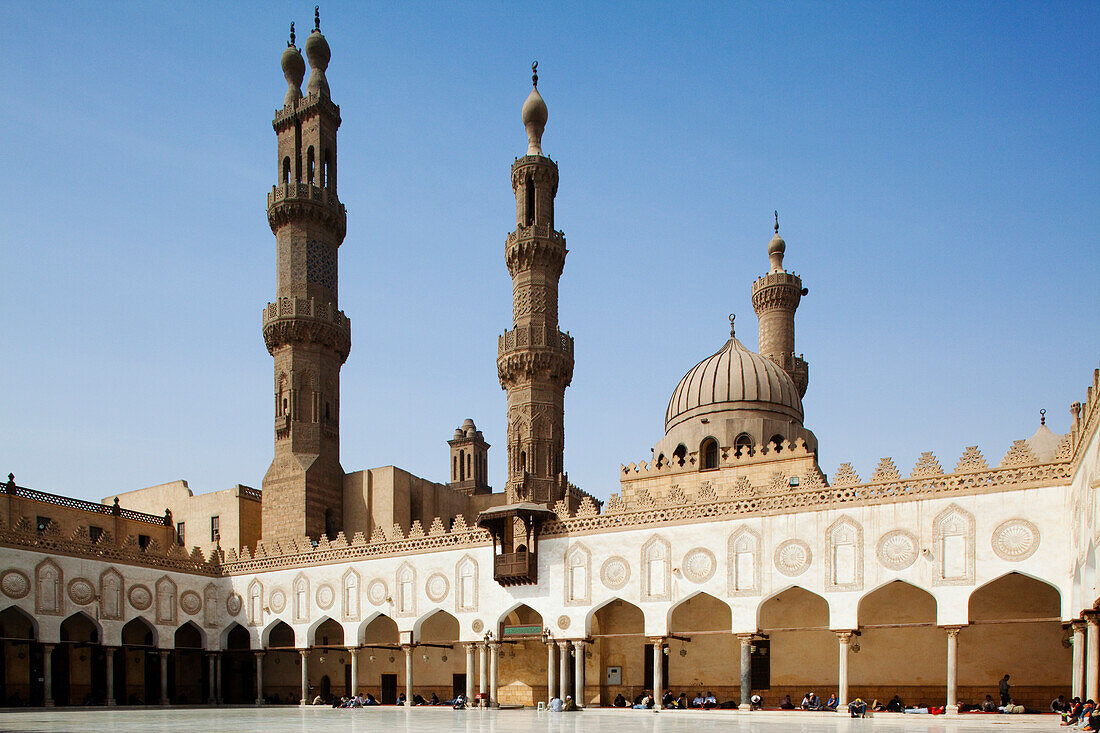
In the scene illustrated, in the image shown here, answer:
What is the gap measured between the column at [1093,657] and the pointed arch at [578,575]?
36.5 feet

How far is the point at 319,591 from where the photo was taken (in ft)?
94.7

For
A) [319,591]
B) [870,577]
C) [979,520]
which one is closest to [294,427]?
[319,591]

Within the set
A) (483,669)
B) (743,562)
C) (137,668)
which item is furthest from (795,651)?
(137,668)

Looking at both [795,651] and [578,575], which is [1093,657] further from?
[578,575]

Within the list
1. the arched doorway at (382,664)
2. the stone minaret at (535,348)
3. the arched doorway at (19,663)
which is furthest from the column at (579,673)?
the arched doorway at (19,663)

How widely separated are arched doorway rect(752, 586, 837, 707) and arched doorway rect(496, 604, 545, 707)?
5263 millimetres

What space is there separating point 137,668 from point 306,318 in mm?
12435

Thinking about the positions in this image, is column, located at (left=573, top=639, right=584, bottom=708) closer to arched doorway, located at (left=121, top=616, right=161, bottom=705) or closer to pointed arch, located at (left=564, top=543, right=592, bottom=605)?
pointed arch, located at (left=564, top=543, right=592, bottom=605)

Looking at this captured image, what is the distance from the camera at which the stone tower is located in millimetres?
61125

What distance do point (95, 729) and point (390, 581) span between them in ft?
39.0

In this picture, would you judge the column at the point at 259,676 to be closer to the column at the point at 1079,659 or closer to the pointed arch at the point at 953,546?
the pointed arch at the point at 953,546

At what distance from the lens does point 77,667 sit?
2911 cm

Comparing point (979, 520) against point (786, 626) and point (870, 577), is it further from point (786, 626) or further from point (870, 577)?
point (786, 626)

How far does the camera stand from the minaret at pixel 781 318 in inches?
1537
